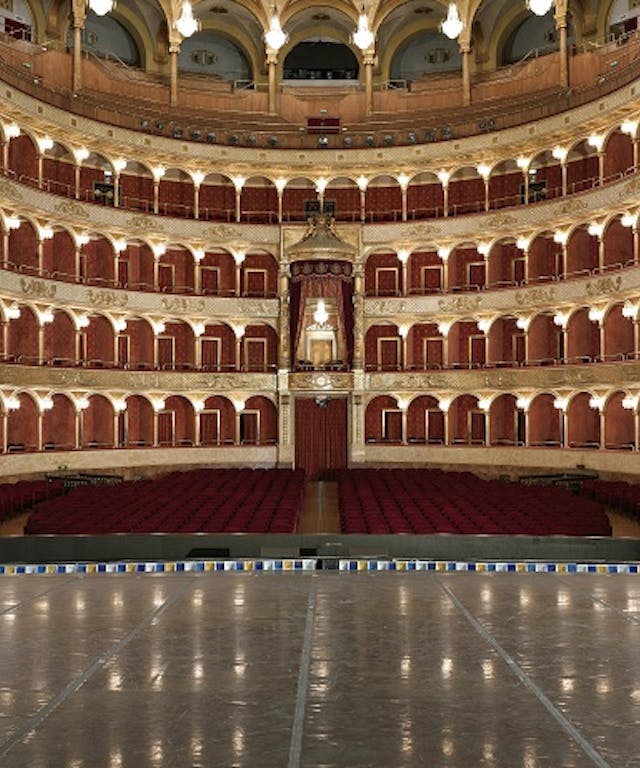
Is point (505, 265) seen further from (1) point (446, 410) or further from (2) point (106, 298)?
(2) point (106, 298)

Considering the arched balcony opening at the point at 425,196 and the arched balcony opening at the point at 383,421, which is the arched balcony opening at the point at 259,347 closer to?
the arched balcony opening at the point at 383,421

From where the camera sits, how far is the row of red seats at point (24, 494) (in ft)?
81.7

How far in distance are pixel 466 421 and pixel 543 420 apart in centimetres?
370

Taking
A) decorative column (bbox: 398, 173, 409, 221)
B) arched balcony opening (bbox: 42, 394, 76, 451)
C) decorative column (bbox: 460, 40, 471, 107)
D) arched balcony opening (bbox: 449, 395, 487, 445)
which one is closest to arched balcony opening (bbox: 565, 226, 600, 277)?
arched balcony opening (bbox: 449, 395, 487, 445)

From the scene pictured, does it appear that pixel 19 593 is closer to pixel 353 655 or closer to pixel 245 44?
pixel 353 655

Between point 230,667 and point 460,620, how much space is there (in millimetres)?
3137

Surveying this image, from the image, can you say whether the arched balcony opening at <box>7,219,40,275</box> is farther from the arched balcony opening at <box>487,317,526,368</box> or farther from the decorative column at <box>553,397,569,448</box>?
the decorative column at <box>553,397,569,448</box>

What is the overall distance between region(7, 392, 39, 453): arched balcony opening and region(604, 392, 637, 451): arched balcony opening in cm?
2041

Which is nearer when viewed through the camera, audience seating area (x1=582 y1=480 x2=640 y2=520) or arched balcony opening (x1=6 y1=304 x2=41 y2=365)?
audience seating area (x1=582 y1=480 x2=640 y2=520)

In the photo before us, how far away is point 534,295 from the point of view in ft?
116

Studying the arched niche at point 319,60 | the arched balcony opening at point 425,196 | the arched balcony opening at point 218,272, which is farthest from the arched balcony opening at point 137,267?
the arched niche at point 319,60

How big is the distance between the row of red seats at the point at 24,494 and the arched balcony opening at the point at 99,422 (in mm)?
5661

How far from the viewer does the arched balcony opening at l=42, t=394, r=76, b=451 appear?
3412cm

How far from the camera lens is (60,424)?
113ft
